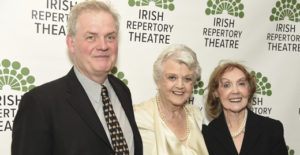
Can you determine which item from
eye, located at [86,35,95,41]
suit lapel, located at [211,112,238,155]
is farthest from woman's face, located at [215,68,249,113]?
eye, located at [86,35,95,41]

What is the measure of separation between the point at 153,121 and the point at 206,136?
1.39ft

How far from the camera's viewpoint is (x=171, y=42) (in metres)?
2.42

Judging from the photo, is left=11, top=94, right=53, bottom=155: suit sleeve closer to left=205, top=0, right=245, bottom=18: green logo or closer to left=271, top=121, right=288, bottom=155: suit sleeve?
left=271, top=121, right=288, bottom=155: suit sleeve

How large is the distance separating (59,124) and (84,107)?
146 millimetres

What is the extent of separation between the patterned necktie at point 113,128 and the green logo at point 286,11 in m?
1.74

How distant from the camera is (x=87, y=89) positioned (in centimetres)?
156

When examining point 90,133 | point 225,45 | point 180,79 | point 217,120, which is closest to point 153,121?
point 180,79

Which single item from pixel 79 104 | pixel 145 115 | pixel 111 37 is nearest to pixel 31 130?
pixel 79 104

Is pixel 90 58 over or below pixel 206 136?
over

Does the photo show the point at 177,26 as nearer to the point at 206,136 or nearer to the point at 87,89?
the point at 206,136

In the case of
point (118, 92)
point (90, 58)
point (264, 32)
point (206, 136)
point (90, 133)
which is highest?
point (264, 32)

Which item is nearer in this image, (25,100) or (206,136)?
(25,100)

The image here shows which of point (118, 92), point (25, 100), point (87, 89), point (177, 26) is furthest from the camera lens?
point (177, 26)

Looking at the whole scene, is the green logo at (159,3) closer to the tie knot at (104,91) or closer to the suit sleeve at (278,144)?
the tie knot at (104,91)
